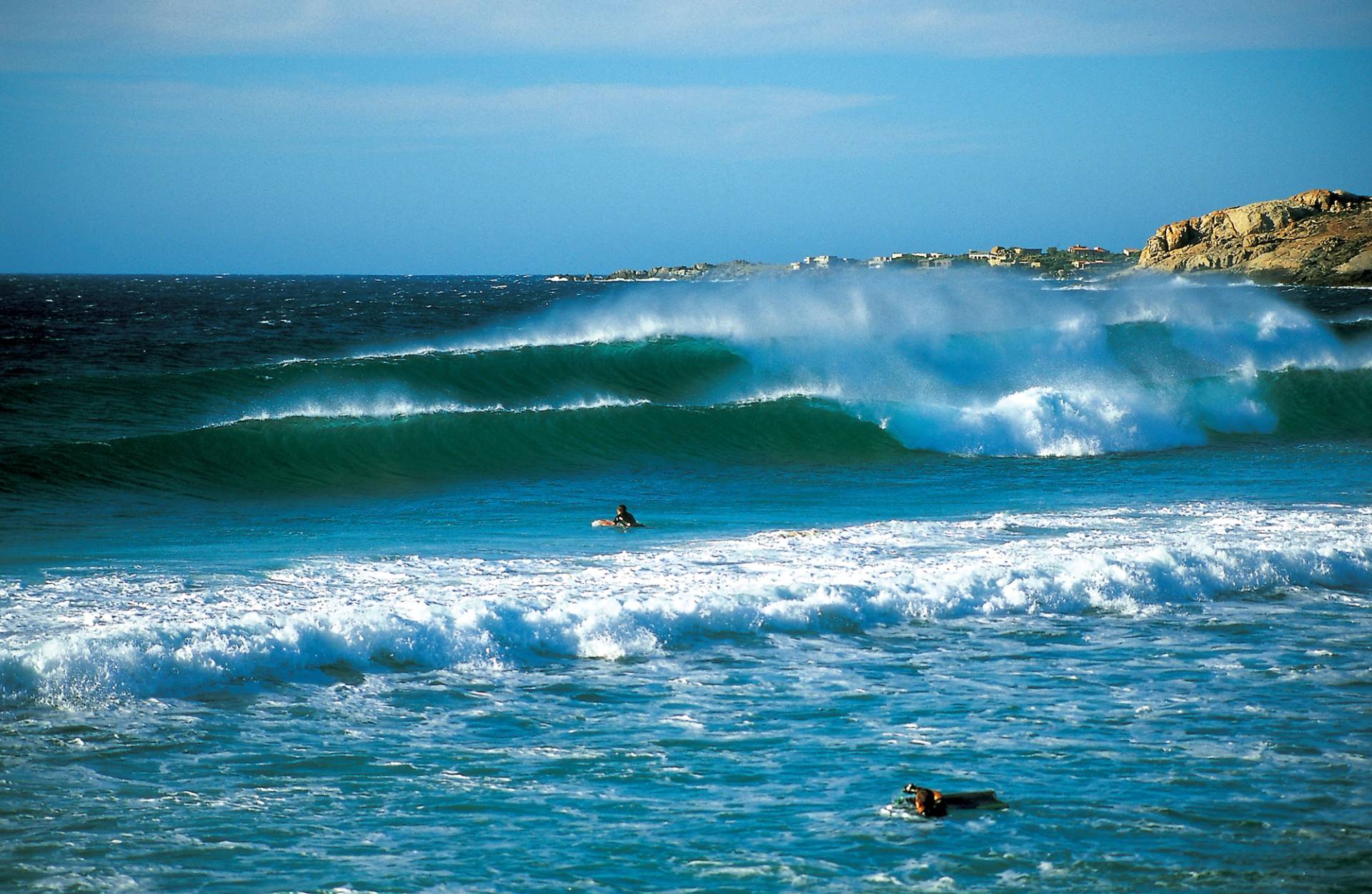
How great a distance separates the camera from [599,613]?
26.5 ft

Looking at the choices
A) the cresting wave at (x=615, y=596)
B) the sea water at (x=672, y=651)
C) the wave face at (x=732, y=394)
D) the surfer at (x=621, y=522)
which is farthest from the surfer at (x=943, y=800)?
the wave face at (x=732, y=394)

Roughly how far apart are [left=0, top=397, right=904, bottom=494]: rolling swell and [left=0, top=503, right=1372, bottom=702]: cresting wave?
6238 mm

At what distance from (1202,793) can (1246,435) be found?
18.1m

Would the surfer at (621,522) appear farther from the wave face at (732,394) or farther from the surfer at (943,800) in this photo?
the surfer at (943,800)

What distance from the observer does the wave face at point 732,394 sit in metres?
17.1

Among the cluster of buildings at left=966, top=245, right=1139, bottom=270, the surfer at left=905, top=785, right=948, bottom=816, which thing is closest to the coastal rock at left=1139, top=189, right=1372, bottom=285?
the cluster of buildings at left=966, top=245, right=1139, bottom=270

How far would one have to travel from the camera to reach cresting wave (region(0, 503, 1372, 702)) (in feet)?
23.4

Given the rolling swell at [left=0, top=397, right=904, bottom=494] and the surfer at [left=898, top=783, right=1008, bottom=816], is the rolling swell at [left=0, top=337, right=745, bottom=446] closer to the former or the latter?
the rolling swell at [left=0, top=397, right=904, bottom=494]

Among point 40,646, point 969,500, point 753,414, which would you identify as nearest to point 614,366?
point 753,414

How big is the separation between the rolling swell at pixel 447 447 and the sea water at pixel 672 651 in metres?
0.08

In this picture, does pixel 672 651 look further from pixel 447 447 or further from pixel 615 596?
pixel 447 447

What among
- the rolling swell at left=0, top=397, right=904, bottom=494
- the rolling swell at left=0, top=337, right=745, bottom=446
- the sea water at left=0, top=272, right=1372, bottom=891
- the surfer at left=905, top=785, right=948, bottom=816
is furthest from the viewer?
the rolling swell at left=0, top=337, right=745, bottom=446

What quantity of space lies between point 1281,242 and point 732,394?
90.0 m

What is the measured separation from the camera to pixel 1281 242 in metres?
95.9
